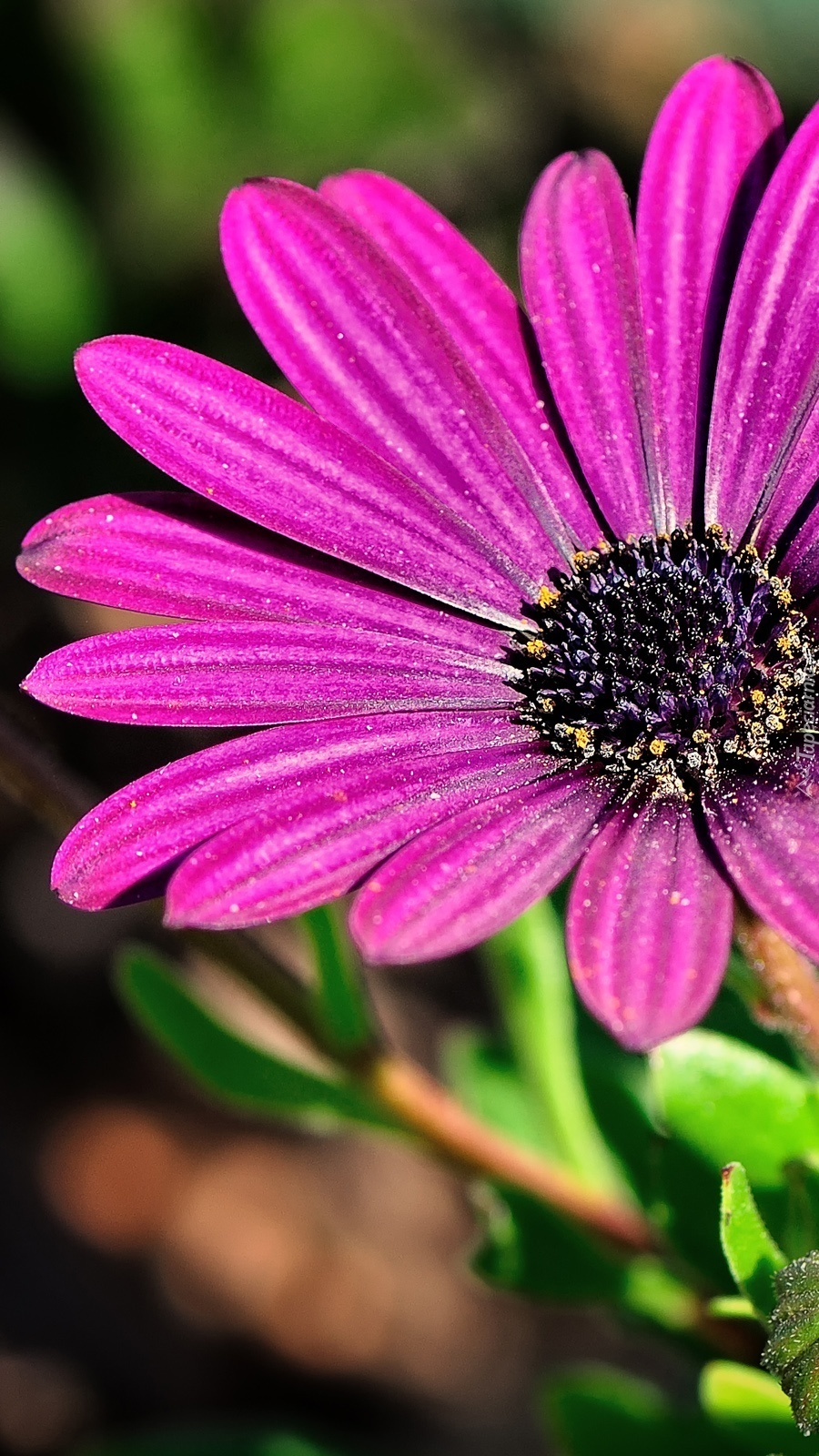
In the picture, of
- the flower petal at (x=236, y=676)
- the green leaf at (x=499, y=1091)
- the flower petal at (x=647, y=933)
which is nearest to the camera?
the flower petal at (x=647, y=933)

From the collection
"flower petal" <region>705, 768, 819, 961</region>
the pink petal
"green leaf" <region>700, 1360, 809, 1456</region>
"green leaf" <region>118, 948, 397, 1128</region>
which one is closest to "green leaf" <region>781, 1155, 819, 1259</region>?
"green leaf" <region>700, 1360, 809, 1456</region>

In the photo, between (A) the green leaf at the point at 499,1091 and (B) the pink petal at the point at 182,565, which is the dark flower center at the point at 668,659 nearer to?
(B) the pink petal at the point at 182,565

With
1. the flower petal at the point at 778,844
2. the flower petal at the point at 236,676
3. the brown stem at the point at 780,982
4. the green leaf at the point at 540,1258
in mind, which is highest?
the flower petal at the point at 236,676

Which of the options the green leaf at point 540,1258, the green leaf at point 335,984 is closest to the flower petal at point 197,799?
the green leaf at point 335,984

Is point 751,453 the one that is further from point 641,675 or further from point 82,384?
point 82,384

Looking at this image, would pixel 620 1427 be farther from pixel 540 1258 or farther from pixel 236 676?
pixel 236 676

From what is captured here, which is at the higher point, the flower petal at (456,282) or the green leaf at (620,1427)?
the flower petal at (456,282)
